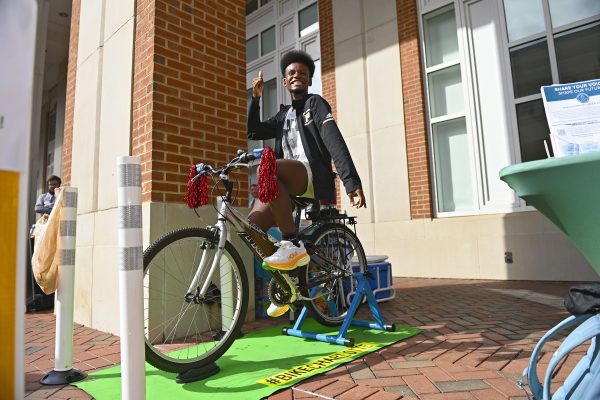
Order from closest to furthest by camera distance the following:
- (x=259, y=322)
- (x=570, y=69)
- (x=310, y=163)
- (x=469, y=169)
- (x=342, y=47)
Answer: (x=310, y=163) → (x=259, y=322) → (x=570, y=69) → (x=469, y=169) → (x=342, y=47)

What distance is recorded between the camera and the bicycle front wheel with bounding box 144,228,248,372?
226 centimetres

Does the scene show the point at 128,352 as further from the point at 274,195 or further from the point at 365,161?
the point at 365,161

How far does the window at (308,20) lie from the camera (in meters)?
8.45

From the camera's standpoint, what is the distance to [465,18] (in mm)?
6238

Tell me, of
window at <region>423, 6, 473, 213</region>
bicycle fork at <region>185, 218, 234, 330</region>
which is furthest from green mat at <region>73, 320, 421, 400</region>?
window at <region>423, 6, 473, 213</region>

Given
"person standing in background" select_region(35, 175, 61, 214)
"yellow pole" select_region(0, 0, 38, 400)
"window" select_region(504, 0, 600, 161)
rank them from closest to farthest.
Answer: "yellow pole" select_region(0, 0, 38, 400)
"window" select_region(504, 0, 600, 161)
"person standing in background" select_region(35, 175, 61, 214)

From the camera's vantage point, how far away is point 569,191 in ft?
3.90

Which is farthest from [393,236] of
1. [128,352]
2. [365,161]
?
[128,352]

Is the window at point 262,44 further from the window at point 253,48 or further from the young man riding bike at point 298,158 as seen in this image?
the young man riding bike at point 298,158

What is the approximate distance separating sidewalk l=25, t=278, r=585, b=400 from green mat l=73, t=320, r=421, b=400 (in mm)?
89

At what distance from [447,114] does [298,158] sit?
169 inches

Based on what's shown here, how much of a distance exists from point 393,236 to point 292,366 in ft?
15.0

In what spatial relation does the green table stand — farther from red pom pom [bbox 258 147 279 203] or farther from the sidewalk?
red pom pom [bbox 258 147 279 203]

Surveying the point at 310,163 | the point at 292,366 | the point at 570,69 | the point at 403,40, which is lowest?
the point at 292,366
